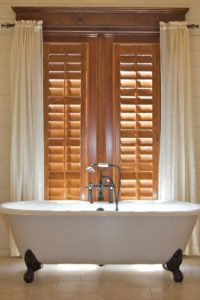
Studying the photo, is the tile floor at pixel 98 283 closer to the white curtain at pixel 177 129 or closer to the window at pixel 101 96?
the white curtain at pixel 177 129

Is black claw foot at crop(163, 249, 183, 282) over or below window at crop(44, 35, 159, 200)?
below

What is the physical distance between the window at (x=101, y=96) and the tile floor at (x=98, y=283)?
0.73m

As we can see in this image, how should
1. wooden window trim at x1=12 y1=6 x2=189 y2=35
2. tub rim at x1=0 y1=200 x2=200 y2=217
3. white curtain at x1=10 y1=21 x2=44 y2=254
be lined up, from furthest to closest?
1. wooden window trim at x1=12 y1=6 x2=189 y2=35
2. white curtain at x1=10 y1=21 x2=44 y2=254
3. tub rim at x1=0 y1=200 x2=200 y2=217

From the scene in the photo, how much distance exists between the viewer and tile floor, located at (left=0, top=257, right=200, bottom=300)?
292 cm

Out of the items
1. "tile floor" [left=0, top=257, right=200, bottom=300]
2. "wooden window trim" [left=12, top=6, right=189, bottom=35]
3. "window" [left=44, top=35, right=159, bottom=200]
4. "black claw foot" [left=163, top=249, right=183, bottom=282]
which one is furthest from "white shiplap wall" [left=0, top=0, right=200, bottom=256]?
"black claw foot" [left=163, top=249, right=183, bottom=282]

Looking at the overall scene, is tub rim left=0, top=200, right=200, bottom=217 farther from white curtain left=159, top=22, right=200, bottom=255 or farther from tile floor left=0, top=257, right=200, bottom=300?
tile floor left=0, top=257, right=200, bottom=300

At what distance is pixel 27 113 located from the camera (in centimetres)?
387

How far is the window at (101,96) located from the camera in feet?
13.1

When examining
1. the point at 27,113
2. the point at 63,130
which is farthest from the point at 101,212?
the point at 27,113

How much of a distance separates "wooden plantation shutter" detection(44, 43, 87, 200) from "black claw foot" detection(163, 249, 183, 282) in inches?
45.4

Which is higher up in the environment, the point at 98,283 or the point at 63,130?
the point at 63,130

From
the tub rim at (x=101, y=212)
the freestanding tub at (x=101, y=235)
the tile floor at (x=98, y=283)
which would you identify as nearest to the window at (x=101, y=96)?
the tub rim at (x=101, y=212)

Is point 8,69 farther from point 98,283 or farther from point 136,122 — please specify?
point 98,283

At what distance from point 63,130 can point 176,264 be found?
64.1 inches
